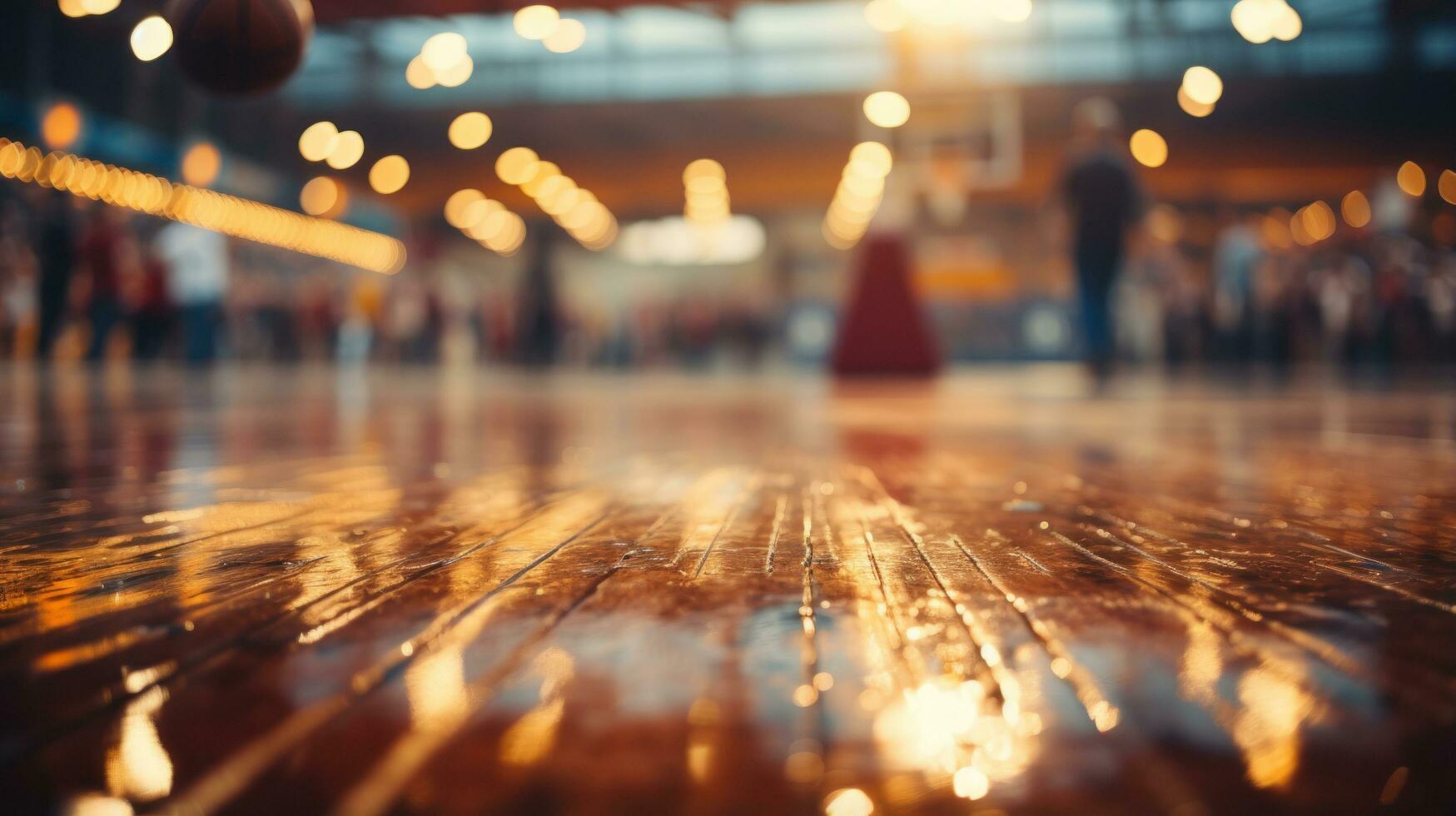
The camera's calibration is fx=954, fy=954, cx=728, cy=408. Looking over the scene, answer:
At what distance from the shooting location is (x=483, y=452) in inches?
83.8

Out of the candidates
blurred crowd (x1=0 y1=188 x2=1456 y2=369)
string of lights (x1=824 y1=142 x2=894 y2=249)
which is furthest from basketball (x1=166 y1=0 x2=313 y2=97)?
string of lights (x1=824 y1=142 x2=894 y2=249)

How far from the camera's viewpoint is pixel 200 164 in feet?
47.9

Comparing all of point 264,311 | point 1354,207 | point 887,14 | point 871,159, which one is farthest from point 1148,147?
point 264,311

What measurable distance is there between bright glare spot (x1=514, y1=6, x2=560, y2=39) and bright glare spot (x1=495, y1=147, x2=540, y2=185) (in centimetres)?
914

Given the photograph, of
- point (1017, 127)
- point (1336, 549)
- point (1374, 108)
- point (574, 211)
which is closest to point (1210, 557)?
point (1336, 549)

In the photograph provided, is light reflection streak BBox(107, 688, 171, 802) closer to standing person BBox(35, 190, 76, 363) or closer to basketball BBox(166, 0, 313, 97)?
basketball BBox(166, 0, 313, 97)

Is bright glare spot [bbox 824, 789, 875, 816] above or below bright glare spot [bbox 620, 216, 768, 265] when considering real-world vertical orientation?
below

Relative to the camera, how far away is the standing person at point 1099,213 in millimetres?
5625

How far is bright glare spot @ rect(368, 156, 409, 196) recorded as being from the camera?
59.4 feet

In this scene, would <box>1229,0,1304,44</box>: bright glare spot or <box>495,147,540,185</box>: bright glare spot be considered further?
<box>495,147,540,185</box>: bright glare spot

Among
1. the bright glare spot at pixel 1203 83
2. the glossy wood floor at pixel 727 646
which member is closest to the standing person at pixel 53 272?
the glossy wood floor at pixel 727 646

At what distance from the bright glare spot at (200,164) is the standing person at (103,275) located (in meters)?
5.31

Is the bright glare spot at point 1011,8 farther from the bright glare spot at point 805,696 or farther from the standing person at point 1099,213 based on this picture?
the bright glare spot at point 805,696

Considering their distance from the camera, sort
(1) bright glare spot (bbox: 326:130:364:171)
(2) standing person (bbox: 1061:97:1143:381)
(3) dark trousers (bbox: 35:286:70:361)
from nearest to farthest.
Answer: (2) standing person (bbox: 1061:97:1143:381) < (3) dark trousers (bbox: 35:286:70:361) < (1) bright glare spot (bbox: 326:130:364:171)
